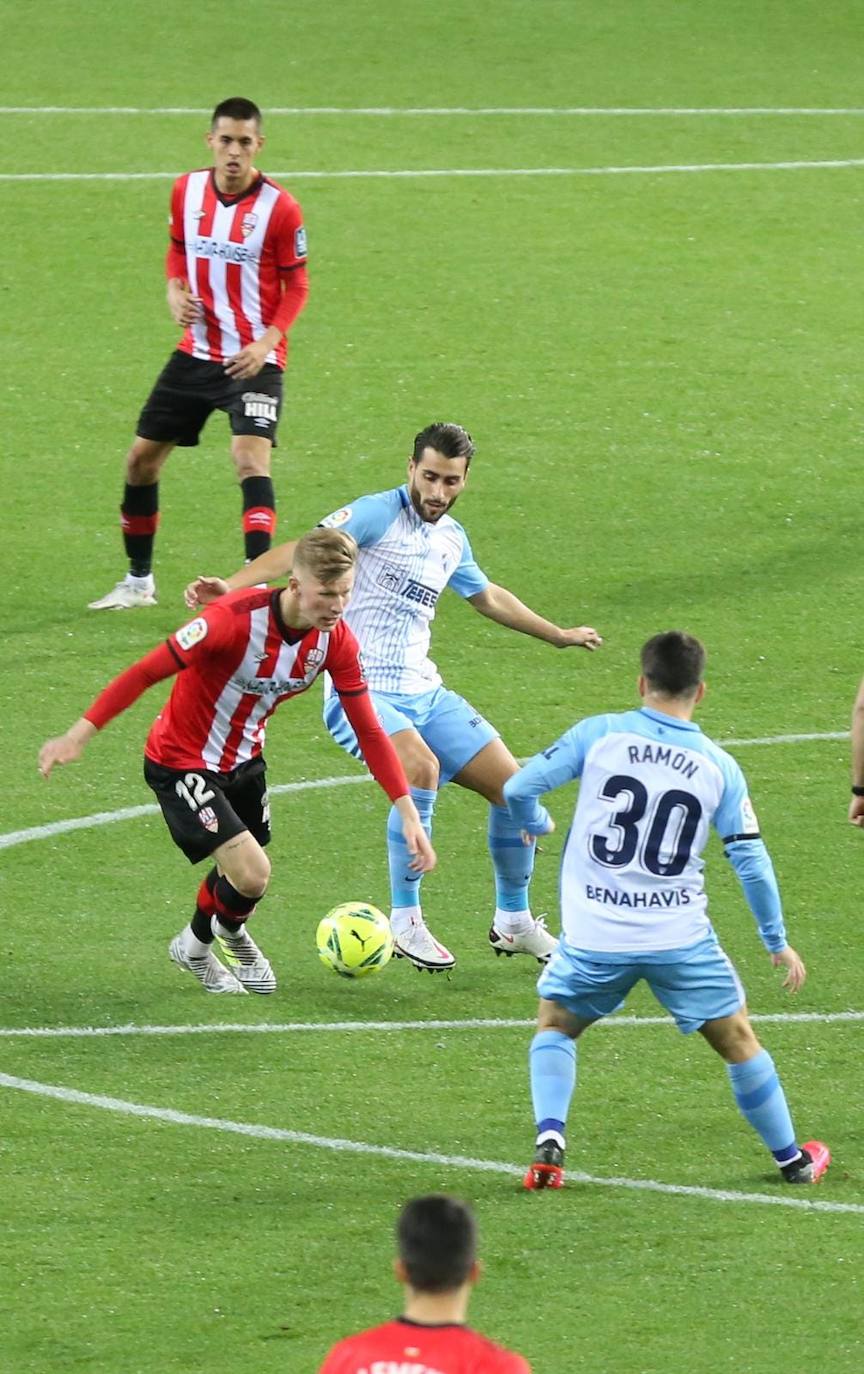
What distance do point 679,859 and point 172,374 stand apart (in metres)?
6.58

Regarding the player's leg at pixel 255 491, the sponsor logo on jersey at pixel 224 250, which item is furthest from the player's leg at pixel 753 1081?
the sponsor logo on jersey at pixel 224 250

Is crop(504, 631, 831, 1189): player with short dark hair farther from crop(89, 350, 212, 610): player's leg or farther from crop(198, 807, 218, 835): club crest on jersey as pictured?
crop(89, 350, 212, 610): player's leg

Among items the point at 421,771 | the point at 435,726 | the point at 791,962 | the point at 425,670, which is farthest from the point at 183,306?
the point at 791,962

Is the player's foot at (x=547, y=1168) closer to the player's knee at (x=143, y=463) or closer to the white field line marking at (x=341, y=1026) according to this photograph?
the white field line marking at (x=341, y=1026)

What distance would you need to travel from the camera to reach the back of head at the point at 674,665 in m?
7.04

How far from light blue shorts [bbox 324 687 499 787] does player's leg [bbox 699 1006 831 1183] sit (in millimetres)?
2388

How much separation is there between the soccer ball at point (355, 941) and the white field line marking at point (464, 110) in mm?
15335

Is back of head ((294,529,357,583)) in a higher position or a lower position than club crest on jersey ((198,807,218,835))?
higher

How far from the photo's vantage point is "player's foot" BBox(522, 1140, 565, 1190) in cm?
726

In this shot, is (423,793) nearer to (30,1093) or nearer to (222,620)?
(222,620)

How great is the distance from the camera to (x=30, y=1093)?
8125 mm

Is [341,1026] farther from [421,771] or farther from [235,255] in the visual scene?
[235,255]

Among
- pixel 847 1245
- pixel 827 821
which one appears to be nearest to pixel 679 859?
pixel 847 1245

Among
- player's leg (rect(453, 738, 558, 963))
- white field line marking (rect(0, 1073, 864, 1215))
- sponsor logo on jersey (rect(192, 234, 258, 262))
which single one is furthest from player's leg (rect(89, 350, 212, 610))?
white field line marking (rect(0, 1073, 864, 1215))
